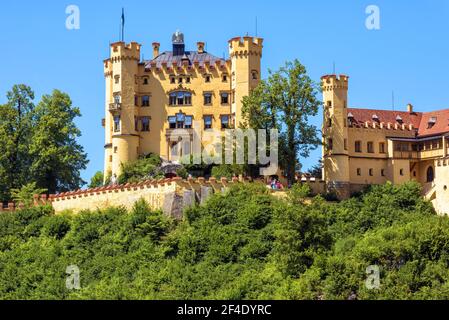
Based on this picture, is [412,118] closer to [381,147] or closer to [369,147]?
[381,147]

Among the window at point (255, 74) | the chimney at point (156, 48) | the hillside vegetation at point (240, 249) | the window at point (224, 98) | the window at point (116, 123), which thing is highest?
the chimney at point (156, 48)

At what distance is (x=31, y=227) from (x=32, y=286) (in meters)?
9.97

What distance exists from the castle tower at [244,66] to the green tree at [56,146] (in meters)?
12.6

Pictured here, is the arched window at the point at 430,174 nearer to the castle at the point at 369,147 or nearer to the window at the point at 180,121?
the castle at the point at 369,147

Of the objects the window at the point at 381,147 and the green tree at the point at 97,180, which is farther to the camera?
the green tree at the point at 97,180

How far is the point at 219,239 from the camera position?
7625 cm

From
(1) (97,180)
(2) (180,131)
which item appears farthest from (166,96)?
(1) (97,180)

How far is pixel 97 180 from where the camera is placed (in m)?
95.6

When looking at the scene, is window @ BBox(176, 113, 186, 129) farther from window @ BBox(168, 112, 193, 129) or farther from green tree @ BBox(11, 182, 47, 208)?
green tree @ BBox(11, 182, 47, 208)

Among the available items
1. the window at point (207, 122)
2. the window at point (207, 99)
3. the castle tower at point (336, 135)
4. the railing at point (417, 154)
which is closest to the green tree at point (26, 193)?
the window at point (207, 122)

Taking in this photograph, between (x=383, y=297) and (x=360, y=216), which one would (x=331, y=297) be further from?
(x=360, y=216)

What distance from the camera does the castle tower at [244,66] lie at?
90562mm

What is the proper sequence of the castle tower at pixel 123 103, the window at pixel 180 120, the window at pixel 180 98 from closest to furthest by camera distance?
the castle tower at pixel 123 103, the window at pixel 180 120, the window at pixel 180 98
